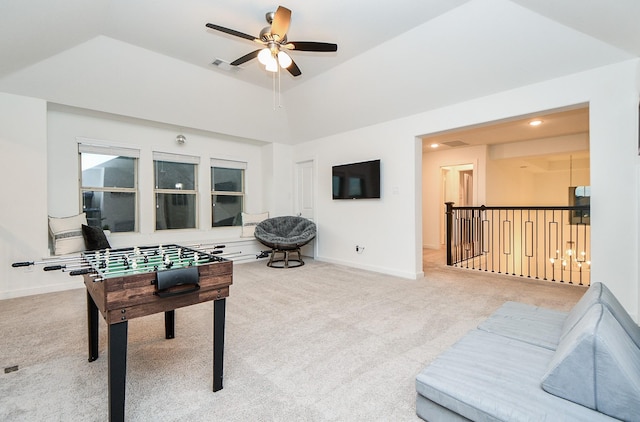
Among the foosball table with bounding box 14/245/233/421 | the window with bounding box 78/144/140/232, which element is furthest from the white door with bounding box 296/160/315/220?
the foosball table with bounding box 14/245/233/421

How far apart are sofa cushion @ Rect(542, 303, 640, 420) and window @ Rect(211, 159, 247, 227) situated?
577cm

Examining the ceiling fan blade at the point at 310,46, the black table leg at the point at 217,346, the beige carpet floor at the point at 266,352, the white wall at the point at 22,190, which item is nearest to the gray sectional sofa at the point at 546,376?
the beige carpet floor at the point at 266,352

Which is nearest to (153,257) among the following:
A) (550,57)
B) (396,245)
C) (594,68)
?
(396,245)

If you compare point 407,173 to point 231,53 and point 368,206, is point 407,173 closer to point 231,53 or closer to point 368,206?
point 368,206

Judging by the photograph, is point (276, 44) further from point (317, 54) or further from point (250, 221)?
point (250, 221)

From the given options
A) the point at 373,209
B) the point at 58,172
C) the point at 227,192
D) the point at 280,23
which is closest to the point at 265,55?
the point at 280,23

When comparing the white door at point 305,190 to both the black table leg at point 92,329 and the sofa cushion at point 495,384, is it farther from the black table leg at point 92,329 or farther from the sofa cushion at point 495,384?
the sofa cushion at point 495,384

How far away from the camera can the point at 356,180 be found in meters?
5.20

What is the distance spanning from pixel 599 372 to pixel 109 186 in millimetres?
5934

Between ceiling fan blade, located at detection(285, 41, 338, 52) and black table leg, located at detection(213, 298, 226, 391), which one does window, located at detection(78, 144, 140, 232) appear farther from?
black table leg, located at detection(213, 298, 226, 391)

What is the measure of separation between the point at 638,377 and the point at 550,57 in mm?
3114

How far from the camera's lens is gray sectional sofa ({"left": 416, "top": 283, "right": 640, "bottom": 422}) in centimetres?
114

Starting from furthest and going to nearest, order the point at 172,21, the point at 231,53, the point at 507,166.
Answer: the point at 507,166 < the point at 231,53 < the point at 172,21

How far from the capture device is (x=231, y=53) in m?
3.92
